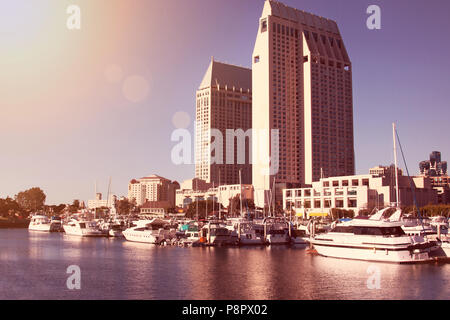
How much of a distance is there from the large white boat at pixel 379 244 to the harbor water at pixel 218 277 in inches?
65.1

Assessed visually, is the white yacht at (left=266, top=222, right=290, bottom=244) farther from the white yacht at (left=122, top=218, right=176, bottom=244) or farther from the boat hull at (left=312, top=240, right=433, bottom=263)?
the boat hull at (left=312, top=240, right=433, bottom=263)

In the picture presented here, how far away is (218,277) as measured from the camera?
54625 mm

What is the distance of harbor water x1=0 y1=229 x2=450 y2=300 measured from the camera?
45.3 metres

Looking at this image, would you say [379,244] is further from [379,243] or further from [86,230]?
[86,230]

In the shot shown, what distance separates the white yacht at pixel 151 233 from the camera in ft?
347

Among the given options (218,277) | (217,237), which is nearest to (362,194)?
(217,237)

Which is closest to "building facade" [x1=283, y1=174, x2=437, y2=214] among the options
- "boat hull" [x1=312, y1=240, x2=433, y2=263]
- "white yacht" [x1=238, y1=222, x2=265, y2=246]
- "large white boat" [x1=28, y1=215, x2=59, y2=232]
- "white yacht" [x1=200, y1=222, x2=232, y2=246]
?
"white yacht" [x1=238, y1=222, x2=265, y2=246]

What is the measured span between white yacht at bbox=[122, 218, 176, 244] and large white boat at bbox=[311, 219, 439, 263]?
4664 cm

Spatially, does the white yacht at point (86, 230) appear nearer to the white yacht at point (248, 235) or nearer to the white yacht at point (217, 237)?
the white yacht at point (217, 237)

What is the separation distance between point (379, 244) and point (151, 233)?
189 feet
